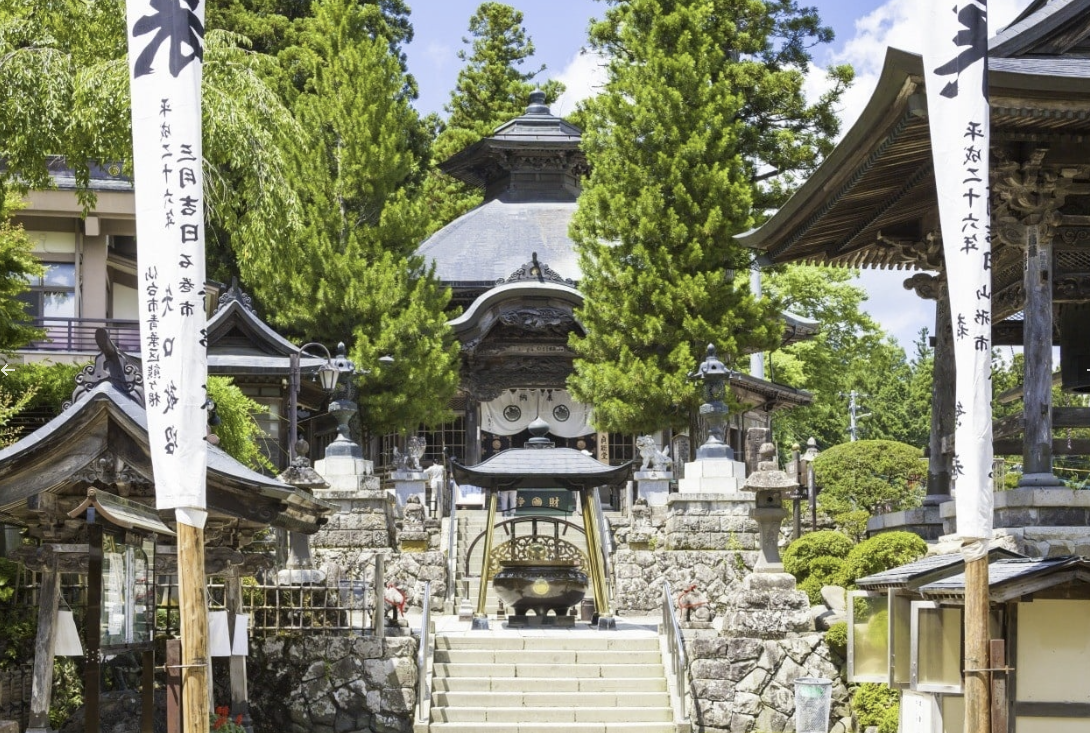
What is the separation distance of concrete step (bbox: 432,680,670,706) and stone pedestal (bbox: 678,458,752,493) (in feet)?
21.1

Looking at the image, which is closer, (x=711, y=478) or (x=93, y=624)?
(x=93, y=624)

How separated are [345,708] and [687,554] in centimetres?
741

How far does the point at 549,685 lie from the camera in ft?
58.4

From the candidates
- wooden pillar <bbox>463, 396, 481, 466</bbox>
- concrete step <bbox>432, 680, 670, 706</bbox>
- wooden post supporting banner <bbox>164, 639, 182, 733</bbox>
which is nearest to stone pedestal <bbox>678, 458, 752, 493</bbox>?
concrete step <bbox>432, 680, 670, 706</bbox>

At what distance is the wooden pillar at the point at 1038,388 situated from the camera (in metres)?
13.4

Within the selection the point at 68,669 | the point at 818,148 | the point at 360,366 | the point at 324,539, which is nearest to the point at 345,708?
the point at 68,669

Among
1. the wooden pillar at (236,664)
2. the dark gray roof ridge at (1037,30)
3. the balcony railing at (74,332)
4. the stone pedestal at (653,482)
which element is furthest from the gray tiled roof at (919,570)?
the balcony railing at (74,332)

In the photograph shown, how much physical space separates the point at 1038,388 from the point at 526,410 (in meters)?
22.7

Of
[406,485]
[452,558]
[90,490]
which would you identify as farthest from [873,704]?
[406,485]

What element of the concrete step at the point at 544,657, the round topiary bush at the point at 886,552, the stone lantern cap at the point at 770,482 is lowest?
the concrete step at the point at 544,657

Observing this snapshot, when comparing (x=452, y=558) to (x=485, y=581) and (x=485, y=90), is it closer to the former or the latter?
(x=485, y=581)

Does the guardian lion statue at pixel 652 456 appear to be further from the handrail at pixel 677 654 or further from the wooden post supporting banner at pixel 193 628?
the wooden post supporting banner at pixel 193 628

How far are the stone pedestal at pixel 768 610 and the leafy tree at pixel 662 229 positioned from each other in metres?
10.4

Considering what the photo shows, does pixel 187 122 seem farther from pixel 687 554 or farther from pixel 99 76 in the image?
pixel 687 554
